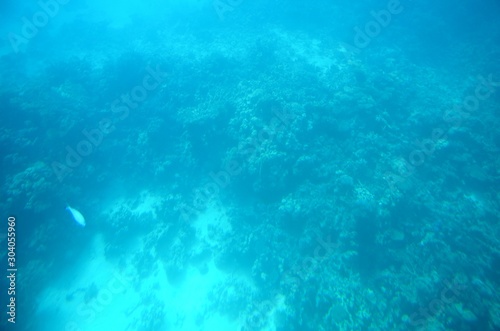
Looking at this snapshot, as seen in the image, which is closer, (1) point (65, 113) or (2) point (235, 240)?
(2) point (235, 240)

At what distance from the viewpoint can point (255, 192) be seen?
1368 cm

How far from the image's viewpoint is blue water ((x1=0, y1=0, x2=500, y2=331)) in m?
10.6

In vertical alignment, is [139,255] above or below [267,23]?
below

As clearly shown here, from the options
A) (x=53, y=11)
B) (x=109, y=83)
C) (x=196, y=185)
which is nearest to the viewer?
(x=196, y=185)

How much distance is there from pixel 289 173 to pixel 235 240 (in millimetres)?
4388

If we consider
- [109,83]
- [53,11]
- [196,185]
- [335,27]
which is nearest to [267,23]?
[335,27]

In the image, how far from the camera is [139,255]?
14281 millimetres

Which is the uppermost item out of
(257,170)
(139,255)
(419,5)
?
(419,5)

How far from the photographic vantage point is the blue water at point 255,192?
34.8ft

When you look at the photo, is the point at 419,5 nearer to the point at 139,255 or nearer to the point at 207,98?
the point at 207,98

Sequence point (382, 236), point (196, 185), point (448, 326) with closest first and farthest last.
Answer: point (448, 326)
point (382, 236)
point (196, 185)

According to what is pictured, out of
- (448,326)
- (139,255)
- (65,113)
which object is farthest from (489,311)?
(65,113)

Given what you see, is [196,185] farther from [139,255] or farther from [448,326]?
[448,326]

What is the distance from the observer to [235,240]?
529 inches
